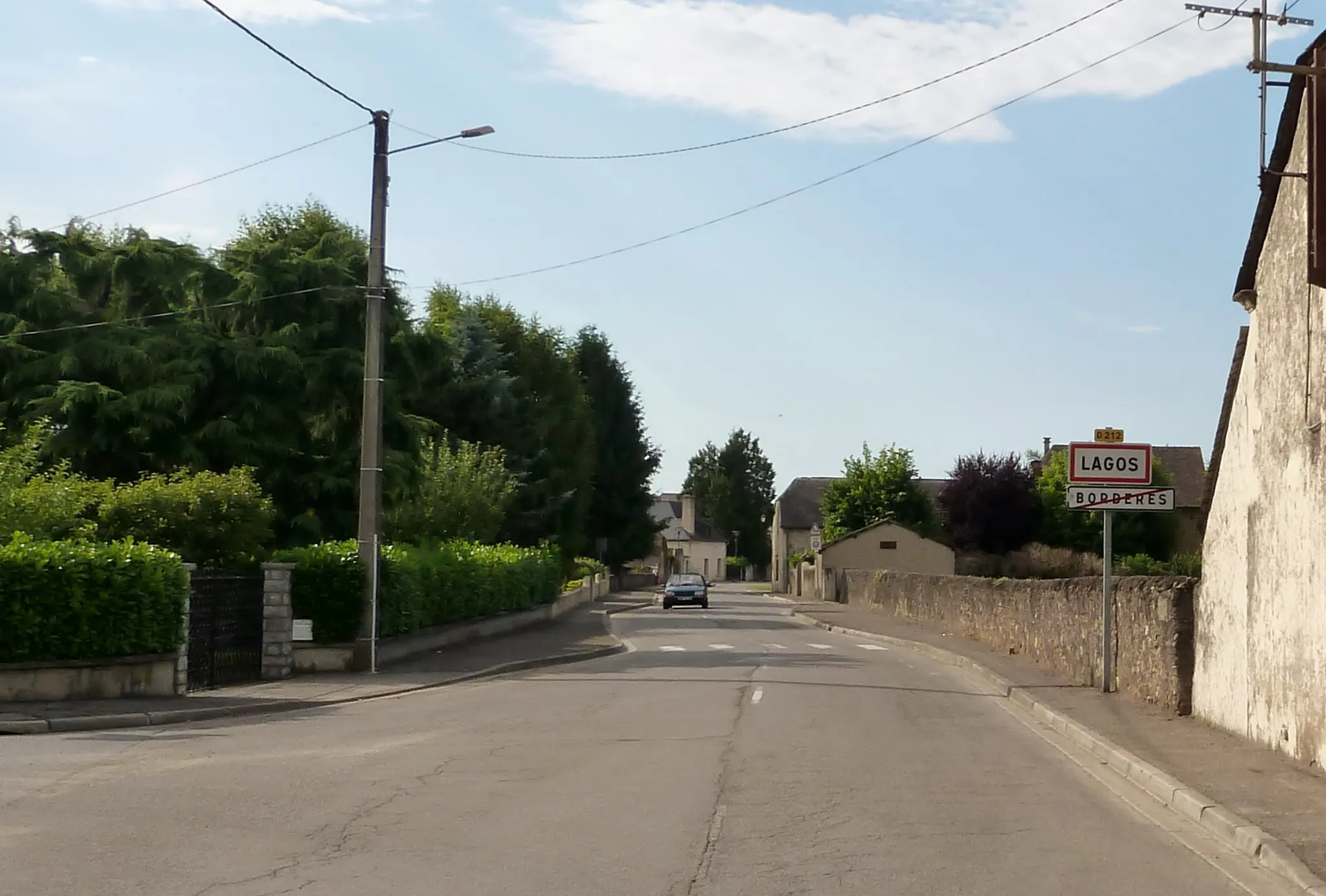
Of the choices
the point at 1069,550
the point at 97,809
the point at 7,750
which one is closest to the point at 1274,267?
the point at 97,809

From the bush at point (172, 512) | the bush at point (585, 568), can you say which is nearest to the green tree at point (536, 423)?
the bush at point (585, 568)

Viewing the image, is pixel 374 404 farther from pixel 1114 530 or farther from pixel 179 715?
pixel 1114 530

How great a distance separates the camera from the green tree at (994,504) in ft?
220

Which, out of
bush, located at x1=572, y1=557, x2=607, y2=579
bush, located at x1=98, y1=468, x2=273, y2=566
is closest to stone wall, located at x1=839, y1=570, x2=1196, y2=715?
bush, located at x1=98, y1=468, x2=273, y2=566

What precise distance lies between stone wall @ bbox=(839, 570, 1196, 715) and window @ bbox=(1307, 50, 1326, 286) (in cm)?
537

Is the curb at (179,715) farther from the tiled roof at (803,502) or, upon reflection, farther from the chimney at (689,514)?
the chimney at (689,514)

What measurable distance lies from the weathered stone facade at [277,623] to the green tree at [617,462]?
55.8 meters

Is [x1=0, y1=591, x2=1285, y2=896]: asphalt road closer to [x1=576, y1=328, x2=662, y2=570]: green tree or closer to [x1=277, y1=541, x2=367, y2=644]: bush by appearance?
[x1=277, y1=541, x2=367, y2=644]: bush

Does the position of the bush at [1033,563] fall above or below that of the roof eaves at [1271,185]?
below

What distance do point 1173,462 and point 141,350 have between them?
67.2 m

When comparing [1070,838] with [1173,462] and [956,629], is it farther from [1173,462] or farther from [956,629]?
[1173,462]

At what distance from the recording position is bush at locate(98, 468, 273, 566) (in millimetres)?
23562

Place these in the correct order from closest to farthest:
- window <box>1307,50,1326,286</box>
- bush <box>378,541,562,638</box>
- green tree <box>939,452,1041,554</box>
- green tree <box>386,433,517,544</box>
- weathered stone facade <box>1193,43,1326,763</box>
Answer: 1. window <box>1307,50,1326,286</box>
2. weathered stone facade <box>1193,43,1326,763</box>
3. bush <box>378,541,562,638</box>
4. green tree <box>386,433,517,544</box>
5. green tree <box>939,452,1041,554</box>

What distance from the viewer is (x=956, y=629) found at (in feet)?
114
